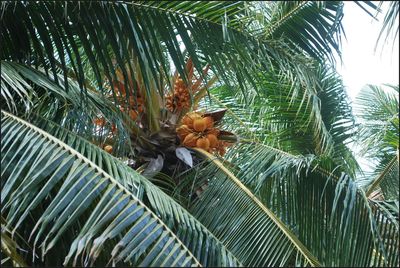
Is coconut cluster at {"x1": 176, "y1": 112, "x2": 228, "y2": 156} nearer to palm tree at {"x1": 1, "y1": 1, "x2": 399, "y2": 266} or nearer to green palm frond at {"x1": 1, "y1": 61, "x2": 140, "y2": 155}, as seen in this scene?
palm tree at {"x1": 1, "y1": 1, "x2": 399, "y2": 266}

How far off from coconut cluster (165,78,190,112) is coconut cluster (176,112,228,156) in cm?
9

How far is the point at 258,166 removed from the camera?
3.62 m

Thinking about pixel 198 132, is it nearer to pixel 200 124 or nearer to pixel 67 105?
pixel 200 124

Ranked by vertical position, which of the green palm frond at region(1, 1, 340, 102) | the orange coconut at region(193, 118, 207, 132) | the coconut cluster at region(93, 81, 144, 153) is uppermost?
the green palm frond at region(1, 1, 340, 102)

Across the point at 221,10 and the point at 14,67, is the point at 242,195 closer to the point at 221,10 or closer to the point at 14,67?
the point at 221,10

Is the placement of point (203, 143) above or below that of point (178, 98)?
below

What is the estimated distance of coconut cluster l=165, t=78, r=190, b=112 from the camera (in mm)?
4191

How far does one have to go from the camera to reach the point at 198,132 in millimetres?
4133

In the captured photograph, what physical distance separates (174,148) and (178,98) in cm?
31

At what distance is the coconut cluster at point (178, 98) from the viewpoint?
419 cm

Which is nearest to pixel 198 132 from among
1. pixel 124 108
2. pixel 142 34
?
pixel 124 108

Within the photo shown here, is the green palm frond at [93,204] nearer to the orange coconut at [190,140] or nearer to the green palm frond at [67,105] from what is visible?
the green palm frond at [67,105]

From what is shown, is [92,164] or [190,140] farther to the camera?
[190,140]

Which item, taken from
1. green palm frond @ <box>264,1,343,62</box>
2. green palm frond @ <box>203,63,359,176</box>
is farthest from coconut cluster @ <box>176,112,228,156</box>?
green palm frond @ <box>264,1,343,62</box>
